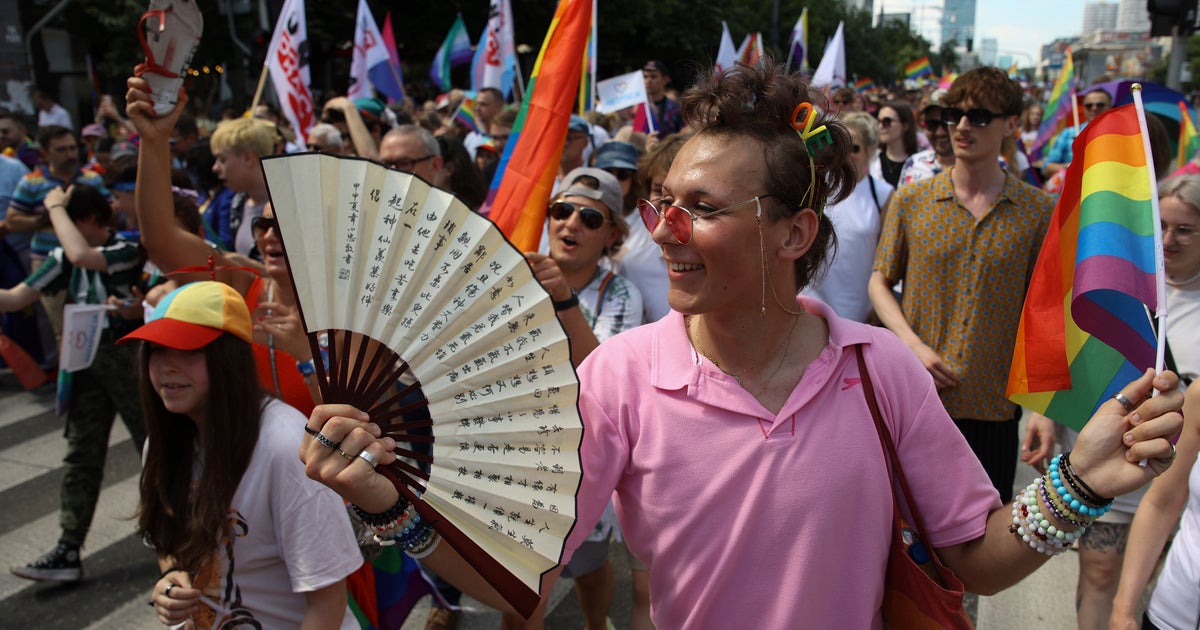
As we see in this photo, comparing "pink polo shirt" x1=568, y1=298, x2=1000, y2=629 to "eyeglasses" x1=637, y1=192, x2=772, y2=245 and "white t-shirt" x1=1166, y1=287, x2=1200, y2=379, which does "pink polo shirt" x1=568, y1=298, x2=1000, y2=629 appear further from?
"white t-shirt" x1=1166, y1=287, x2=1200, y2=379

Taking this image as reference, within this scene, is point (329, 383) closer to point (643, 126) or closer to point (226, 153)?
point (226, 153)

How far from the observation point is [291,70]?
329 inches

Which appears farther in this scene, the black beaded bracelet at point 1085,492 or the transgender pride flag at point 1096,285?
the transgender pride flag at point 1096,285

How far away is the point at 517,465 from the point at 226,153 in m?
4.25

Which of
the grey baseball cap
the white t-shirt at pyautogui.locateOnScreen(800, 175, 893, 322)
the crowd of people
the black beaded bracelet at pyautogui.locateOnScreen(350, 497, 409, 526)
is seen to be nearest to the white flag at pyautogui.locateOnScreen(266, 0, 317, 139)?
the crowd of people

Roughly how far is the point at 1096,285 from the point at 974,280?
5.52 ft

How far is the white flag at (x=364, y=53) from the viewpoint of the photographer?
10852 mm

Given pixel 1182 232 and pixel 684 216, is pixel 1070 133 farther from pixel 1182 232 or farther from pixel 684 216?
pixel 684 216

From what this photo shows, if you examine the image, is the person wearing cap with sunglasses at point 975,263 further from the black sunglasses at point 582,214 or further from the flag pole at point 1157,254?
the flag pole at point 1157,254

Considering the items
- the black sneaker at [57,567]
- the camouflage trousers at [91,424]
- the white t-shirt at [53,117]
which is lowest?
the black sneaker at [57,567]

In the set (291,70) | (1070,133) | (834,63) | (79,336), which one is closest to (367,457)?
(79,336)

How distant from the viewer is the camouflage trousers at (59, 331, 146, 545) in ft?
14.6

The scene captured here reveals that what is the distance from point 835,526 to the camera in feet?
5.65

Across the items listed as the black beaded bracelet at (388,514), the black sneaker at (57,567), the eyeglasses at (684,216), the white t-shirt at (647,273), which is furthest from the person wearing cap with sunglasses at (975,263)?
the black sneaker at (57,567)
